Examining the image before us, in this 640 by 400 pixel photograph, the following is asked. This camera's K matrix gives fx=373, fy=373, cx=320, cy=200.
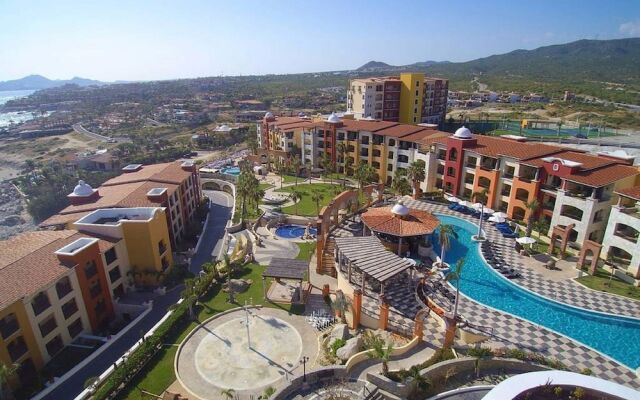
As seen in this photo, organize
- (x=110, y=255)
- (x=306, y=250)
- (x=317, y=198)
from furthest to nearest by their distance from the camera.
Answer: (x=317, y=198) → (x=306, y=250) → (x=110, y=255)

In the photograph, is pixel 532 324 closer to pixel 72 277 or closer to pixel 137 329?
pixel 137 329

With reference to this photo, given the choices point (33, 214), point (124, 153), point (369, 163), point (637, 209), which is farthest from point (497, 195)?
point (124, 153)

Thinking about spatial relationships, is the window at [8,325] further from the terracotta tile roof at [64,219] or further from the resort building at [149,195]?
the terracotta tile roof at [64,219]

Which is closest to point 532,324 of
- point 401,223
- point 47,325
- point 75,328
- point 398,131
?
point 401,223

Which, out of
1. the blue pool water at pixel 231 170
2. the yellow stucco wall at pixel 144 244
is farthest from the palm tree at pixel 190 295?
the blue pool water at pixel 231 170

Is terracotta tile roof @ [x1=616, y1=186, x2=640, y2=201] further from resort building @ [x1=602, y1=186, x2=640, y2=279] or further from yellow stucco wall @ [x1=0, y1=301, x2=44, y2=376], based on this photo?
yellow stucco wall @ [x1=0, y1=301, x2=44, y2=376]

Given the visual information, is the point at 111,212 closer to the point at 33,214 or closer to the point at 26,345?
the point at 26,345
